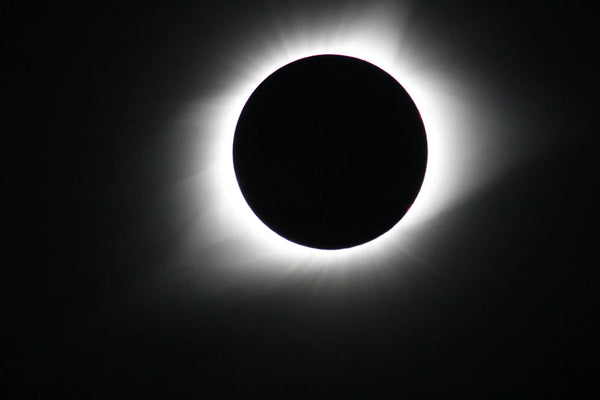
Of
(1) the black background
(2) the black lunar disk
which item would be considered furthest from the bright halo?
(2) the black lunar disk

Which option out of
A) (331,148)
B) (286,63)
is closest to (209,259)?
(331,148)

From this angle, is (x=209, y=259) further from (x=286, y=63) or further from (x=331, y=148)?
(x=286, y=63)

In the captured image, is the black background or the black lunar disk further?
the black background

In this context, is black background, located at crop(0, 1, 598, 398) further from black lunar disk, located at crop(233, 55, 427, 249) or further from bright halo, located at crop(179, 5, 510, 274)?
black lunar disk, located at crop(233, 55, 427, 249)

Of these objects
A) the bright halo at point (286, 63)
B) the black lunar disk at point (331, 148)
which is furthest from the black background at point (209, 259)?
the black lunar disk at point (331, 148)

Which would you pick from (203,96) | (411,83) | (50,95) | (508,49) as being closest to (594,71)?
(508,49)

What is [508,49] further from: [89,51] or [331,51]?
[89,51]
